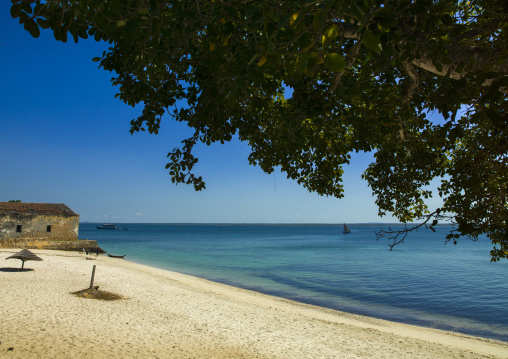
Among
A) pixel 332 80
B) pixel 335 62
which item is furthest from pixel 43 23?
pixel 332 80

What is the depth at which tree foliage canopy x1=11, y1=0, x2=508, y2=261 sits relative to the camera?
8.66 feet

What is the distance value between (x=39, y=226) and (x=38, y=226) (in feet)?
0.34

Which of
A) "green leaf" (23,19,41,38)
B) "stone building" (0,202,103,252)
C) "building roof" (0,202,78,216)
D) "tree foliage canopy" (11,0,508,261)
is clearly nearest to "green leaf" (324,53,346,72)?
"tree foliage canopy" (11,0,508,261)

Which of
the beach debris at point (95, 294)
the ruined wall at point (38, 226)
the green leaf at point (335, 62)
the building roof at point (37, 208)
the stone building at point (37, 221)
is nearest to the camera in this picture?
the green leaf at point (335, 62)

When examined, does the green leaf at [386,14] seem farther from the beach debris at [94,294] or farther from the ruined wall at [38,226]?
the ruined wall at [38,226]

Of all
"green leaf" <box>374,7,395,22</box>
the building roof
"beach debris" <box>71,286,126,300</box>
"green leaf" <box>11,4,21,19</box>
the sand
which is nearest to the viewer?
"green leaf" <box>374,7,395,22</box>

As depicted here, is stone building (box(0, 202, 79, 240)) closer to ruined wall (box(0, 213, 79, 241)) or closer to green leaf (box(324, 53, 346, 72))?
ruined wall (box(0, 213, 79, 241))

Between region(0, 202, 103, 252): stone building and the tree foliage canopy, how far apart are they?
119 feet

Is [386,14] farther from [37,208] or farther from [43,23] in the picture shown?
A: [37,208]

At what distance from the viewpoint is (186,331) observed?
33.0 ft

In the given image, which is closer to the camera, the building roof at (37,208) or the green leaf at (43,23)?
the green leaf at (43,23)

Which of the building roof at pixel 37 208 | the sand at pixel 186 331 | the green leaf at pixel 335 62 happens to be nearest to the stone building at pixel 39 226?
the building roof at pixel 37 208

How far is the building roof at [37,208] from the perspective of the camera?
34406mm

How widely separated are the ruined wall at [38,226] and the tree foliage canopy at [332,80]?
36180 mm
